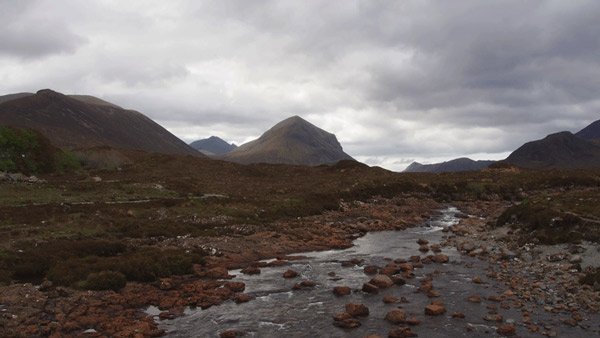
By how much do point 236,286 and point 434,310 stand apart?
34.8 ft

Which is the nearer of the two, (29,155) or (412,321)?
(412,321)

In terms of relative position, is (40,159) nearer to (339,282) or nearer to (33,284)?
(33,284)

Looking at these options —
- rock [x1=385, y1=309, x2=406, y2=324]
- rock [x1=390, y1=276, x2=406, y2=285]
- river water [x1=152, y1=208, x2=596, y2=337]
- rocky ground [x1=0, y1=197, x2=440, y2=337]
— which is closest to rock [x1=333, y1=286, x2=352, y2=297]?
river water [x1=152, y1=208, x2=596, y2=337]

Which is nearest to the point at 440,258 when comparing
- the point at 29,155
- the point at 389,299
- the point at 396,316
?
the point at 389,299

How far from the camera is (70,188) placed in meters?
55.5

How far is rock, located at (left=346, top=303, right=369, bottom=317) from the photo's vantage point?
2064cm

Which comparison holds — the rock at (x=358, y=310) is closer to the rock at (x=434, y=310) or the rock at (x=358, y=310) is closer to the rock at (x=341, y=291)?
the rock at (x=434, y=310)

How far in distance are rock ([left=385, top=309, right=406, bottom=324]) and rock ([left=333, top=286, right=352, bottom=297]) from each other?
4.04 m

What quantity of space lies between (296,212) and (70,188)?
2748 centimetres

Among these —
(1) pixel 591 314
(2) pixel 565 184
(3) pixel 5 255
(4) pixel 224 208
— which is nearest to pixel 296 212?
(4) pixel 224 208

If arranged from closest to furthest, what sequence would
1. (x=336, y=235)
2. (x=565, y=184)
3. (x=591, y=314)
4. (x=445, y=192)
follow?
(x=591, y=314) → (x=336, y=235) → (x=445, y=192) → (x=565, y=184)

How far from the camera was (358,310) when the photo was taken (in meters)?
20.7

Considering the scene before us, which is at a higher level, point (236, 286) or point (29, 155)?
point (29, 155)

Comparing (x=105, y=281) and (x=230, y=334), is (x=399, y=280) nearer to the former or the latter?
(x=230, y=334)
